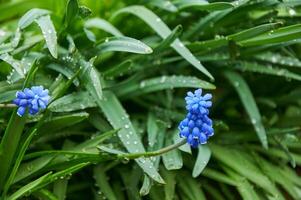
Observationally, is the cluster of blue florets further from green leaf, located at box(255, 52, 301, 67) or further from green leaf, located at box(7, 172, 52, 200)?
green leaf, located at box(255, 52, 301, 67)

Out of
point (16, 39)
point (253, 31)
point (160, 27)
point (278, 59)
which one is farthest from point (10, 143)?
point (278, 59)

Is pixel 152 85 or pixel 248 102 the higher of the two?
pixel 152 85

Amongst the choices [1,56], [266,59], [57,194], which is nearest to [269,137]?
[266,59]

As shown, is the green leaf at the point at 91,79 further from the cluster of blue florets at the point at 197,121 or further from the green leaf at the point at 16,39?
the cluster of blue florets at the point at 197,121

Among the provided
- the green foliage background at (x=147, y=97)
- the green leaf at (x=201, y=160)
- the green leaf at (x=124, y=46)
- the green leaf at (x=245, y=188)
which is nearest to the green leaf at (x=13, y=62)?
the green foliage background at (x=147, y=97)

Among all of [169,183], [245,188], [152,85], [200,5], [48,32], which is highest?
[48,32]

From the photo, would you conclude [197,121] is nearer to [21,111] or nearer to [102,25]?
[21,111]
